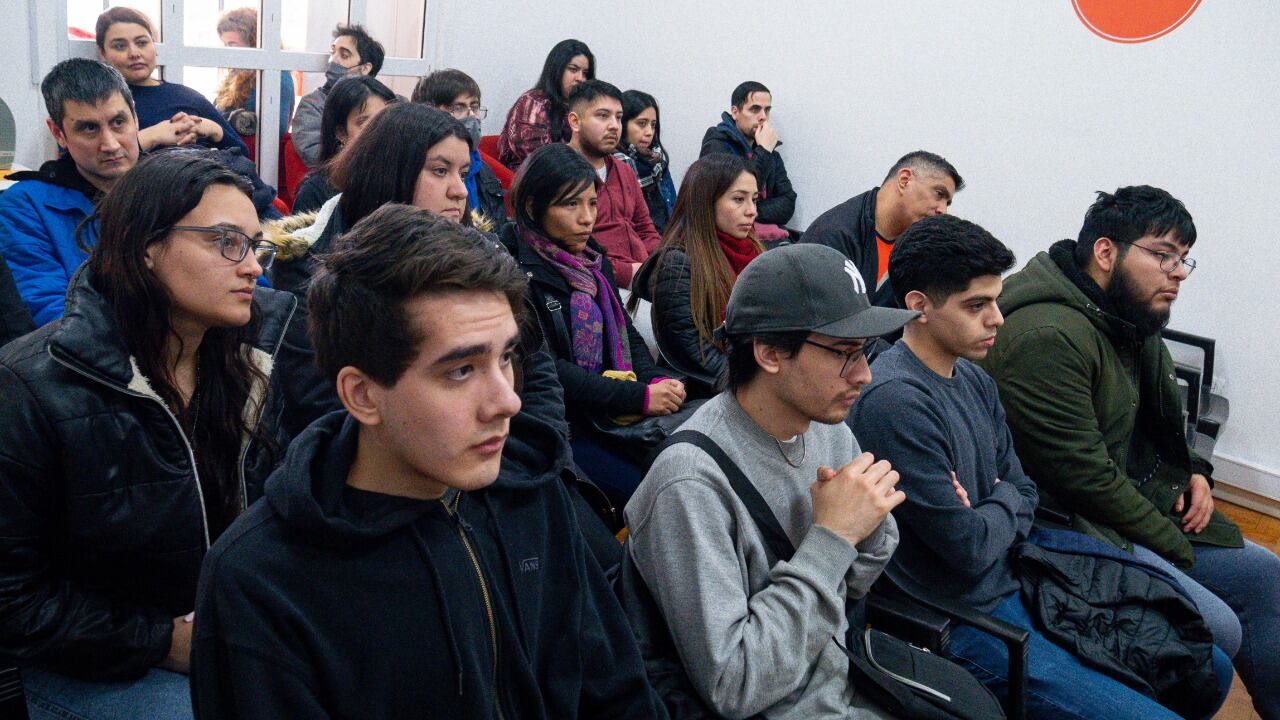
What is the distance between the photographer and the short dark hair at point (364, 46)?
4820 millimetres

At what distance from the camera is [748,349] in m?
1.73

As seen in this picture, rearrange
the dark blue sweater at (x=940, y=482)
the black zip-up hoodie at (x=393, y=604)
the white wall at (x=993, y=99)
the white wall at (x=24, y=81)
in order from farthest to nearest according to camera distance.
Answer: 1. the white wall at (x=993, y=99)
2. the white wall at (x=24, y=81)
3. the dark blue sweater at (x=940, y=482)
4. the black zip-up hoodie at (x=393, y=604)

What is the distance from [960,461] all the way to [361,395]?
1.38m

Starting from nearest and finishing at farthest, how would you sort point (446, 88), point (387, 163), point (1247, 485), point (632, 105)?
point (387, 163) < point (1247, 485) < point (446, 88) < point (632, 105)

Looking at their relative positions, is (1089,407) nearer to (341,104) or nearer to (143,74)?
(341,104)

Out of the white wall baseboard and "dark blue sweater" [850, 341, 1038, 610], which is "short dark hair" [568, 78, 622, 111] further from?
the white wall baseboard

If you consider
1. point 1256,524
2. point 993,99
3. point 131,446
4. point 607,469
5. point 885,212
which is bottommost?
point 1256,524

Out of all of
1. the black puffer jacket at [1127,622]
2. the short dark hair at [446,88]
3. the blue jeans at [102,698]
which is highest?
the short dark hair at [446,88]

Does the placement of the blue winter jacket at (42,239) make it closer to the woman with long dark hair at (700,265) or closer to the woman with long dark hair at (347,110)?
the woman with long dark hair at (347,110)

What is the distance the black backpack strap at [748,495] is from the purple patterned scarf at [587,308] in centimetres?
119

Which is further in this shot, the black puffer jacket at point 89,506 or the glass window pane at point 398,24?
the glass window pane at point 398,24

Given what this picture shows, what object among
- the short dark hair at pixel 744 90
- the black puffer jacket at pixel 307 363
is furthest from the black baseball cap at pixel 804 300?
the short dark hair at pixel 744 90

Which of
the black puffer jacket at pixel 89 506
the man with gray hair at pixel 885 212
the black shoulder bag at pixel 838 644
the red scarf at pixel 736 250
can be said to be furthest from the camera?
the man with gray hair at pixel 885 212

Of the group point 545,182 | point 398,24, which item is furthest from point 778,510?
point 398,24
